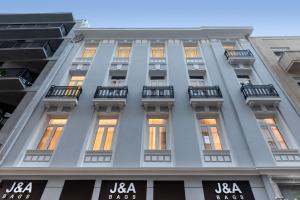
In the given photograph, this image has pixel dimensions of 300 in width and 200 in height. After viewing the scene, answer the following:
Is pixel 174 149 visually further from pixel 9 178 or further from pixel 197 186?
pixel 9 178

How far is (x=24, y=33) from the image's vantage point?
18172 mm

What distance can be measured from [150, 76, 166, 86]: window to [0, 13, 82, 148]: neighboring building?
19.7ft

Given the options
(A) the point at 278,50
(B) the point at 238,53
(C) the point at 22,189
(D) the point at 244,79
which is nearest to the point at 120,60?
(B) the point at 238,53

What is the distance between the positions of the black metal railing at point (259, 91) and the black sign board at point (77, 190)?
27.3 feet

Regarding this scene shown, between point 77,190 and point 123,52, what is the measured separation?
34.9 ft

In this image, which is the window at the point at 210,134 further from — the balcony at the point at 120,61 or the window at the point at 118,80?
the balcony at the point at 120,61

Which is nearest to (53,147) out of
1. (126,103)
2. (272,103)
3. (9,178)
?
(9,178)

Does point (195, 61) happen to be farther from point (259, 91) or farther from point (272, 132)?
point (272, 132)

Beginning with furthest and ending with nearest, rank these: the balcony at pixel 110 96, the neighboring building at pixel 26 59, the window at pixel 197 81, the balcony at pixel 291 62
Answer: the window at pixel 197 81, the balcony at pixel 291 62, the neighboring building at pixel 26 59, the balcony at pixel 110 96

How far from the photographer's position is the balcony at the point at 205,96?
11.3 meters

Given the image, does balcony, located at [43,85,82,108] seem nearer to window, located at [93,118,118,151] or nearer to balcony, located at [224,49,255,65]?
window, located at [93,118,118,151]

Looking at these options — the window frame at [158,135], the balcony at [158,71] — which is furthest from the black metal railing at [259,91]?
the balcony at [158,71]

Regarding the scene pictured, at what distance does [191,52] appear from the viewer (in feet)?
53.8

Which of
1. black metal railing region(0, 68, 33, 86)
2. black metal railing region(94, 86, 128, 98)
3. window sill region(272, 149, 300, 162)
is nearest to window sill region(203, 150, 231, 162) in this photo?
window sill region(272, 149, 300, 162)
